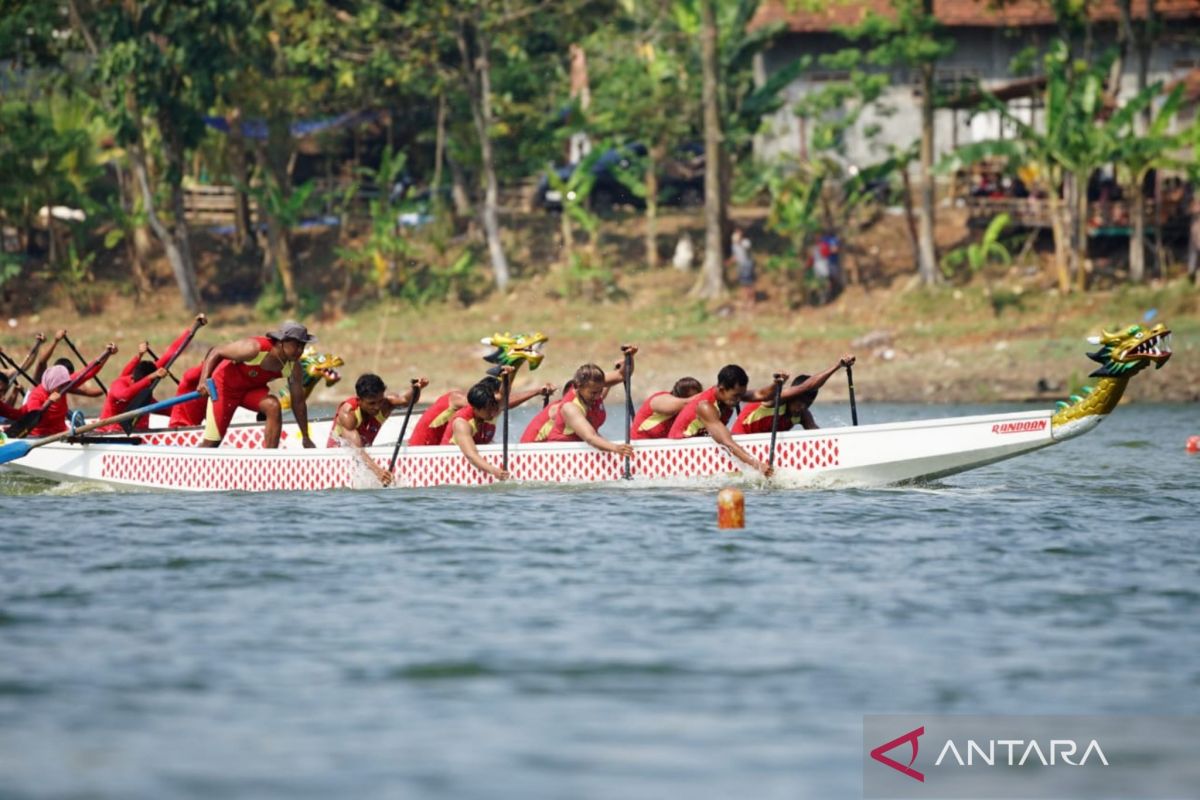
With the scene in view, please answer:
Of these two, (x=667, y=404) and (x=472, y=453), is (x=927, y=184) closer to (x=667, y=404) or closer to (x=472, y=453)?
(x=667, y=404)

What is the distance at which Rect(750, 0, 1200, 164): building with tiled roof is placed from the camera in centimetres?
4403

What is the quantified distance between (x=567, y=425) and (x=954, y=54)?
29.1 meters

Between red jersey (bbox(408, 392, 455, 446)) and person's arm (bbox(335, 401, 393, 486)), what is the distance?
22.7 inches

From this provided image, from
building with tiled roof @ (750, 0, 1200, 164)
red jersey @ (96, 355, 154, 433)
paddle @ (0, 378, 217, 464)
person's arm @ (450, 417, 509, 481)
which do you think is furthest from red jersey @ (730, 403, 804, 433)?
building with tiled roof @ (750, 0, 1200, 164)

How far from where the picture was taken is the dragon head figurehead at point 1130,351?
57.4ft

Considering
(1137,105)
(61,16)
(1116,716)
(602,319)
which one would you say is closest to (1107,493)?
(1116,716)

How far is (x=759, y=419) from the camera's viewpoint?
19266mm

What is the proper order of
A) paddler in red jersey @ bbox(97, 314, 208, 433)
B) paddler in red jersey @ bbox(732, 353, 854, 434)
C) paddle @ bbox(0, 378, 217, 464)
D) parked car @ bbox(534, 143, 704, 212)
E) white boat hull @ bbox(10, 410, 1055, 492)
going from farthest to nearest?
1. parked car @ bbox(534, 143, 704, 212)
2. paddler in red jersey @ bbox(97, 314, 208, 433)
3. paddle @ bbox(0, 378, 217, 464)
4. paddler in red jersey @ bbox(732, 353, 854, 434)
5. white boat hull @ bbox(10, 410, 1055, 492)

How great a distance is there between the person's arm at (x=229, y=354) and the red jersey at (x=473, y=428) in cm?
228

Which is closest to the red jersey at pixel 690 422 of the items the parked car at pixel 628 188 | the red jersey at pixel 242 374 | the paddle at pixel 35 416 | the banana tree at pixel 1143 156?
the red jersey at pixel 242 374

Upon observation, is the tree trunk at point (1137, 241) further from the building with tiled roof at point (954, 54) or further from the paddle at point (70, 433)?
the paddle at point (70, 433)

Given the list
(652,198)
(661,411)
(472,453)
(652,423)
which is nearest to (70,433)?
(472,453)

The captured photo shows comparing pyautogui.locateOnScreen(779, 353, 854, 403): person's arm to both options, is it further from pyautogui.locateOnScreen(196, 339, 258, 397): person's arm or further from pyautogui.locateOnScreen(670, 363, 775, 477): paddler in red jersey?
pyautogui.locateOnScreen(196, 339, 258, 397): person's arm

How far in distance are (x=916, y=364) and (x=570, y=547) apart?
19.2 meters
